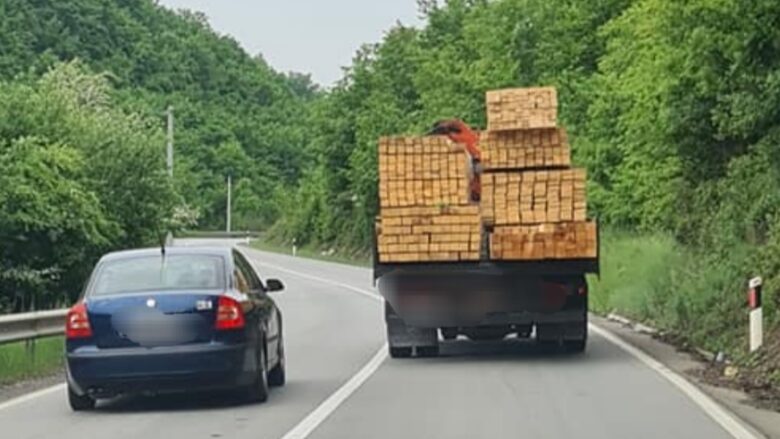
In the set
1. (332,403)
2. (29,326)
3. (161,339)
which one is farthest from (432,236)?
(161,339)

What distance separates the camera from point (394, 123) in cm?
7281

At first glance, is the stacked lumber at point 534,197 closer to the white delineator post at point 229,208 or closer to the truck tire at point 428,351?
the truck tire at point 428,351

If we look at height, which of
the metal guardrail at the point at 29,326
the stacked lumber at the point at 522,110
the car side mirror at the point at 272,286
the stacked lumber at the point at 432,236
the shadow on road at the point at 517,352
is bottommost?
the shadow on road at the point at 517,352

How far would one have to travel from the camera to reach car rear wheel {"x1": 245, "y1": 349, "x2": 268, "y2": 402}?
1490 cm

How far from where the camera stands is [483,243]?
19531 mm

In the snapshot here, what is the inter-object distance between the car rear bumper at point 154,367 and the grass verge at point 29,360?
410 centimetres

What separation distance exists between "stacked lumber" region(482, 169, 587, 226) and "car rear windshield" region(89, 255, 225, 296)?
5702 mm

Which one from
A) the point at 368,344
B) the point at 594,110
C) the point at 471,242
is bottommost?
Result: the point at 368,344

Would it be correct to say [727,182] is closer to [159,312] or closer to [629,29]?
[629,29]

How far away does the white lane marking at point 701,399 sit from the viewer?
12852mm

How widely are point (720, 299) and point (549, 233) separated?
4.31 meters

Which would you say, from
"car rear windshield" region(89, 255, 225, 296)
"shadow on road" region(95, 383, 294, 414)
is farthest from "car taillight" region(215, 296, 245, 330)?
"shadow on road" region(95, 383, 294, 414)

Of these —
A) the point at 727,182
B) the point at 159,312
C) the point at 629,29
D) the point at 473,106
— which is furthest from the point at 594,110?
the point at 159,312

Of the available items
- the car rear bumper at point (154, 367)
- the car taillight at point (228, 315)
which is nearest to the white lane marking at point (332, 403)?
the car rear bumper at point (154, 367)
